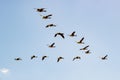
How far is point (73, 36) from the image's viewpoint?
252 feet

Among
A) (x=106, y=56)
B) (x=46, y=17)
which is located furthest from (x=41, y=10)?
(x=106, y=56)

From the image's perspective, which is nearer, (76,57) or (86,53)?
(86,53)

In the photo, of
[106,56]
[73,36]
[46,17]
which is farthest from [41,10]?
[106,56]

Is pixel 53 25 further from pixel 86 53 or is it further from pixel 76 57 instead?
pixel 76 57

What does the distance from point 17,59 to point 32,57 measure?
4.26 meters

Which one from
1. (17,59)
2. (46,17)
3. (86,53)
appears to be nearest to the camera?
(46,17)

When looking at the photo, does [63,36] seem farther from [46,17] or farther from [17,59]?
[17,59]

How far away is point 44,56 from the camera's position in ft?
278

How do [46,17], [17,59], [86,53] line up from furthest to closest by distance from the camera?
[17,59] → [86,53] → [46,17]

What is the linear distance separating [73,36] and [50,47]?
480cm

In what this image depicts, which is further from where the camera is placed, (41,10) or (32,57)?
(32,57)

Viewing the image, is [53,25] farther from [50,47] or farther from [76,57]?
[76,57]


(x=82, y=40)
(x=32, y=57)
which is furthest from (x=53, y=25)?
(x=32, y=57)

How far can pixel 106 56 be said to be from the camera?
84.9 metres
